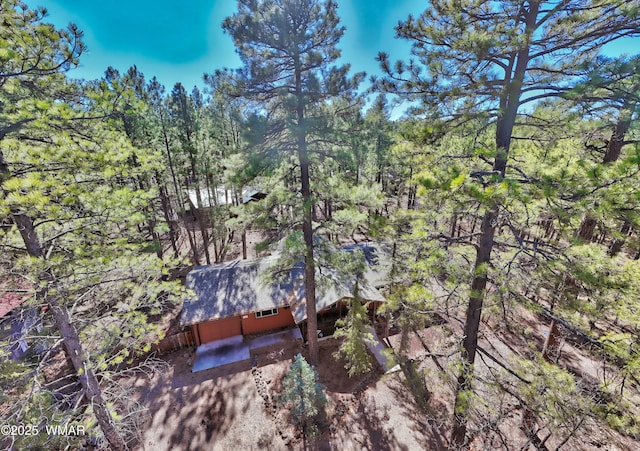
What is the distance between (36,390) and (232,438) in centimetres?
593

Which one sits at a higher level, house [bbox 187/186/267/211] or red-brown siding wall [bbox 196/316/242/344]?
house [bbox 187/186/267/211]

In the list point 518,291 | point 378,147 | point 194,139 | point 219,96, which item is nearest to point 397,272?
point 518,291

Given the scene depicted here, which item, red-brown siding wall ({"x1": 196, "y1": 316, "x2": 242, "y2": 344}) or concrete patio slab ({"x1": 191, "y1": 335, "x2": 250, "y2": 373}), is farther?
red-brown siding wall ({"x1": 196, "y1": 316, "x2": 242, "y2": 344})

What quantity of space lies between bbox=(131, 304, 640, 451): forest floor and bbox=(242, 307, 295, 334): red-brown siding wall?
1589mm

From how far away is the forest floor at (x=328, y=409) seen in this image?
8.20m

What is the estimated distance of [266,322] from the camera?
525 inches

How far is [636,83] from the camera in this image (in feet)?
11.7

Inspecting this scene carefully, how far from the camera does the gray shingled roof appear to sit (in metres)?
11.6

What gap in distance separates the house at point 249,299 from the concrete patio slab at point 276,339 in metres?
0.41

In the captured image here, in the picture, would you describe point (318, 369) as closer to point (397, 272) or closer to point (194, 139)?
point (397, 272)

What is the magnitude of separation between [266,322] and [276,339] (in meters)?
1.02

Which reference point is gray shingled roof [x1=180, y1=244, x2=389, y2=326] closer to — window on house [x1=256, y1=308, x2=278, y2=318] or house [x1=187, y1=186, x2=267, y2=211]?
window on house [x1=256, y1=308, x2=278, y2=318]

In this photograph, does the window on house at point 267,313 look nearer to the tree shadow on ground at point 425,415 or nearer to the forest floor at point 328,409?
the forest floor at point 328,409

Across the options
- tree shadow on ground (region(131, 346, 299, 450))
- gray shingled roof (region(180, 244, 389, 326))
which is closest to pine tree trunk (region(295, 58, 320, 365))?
gray shingled roof (region(180, 244, 389, 326))
